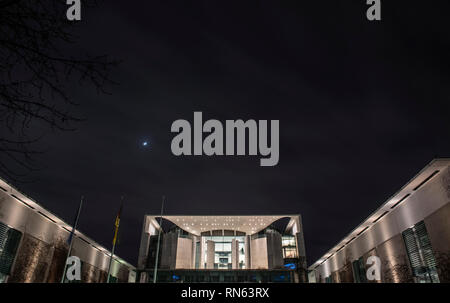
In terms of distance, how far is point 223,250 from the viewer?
62.1 meters

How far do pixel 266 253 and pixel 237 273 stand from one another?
270 inches

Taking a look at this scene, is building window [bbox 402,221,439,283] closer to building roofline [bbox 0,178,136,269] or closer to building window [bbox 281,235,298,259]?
building roofline [bbox 0,178,136,269]

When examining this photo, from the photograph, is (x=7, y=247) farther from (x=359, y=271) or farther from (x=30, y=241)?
(x=359, y=271)

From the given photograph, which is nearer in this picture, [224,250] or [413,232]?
[413,232]

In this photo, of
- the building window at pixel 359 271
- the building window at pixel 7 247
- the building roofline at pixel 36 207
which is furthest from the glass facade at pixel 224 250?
the building window at pixel 7 247

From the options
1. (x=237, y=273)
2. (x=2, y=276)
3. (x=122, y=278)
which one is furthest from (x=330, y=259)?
(x=2, y=276)

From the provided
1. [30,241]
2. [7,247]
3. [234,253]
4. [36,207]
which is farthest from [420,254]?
[234,253]

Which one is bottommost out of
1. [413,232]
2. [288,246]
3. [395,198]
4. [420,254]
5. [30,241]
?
[420,254]

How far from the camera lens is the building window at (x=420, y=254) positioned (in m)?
20.1

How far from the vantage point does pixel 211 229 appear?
62.2 m

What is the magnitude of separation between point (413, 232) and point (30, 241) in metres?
32.8

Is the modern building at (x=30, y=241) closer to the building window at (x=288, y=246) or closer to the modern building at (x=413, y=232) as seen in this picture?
the modern building at (x=413, y=232)

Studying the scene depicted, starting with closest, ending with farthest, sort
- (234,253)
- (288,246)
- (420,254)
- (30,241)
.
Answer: (420,254) → (30,241) → (234,253) → (288,246)
